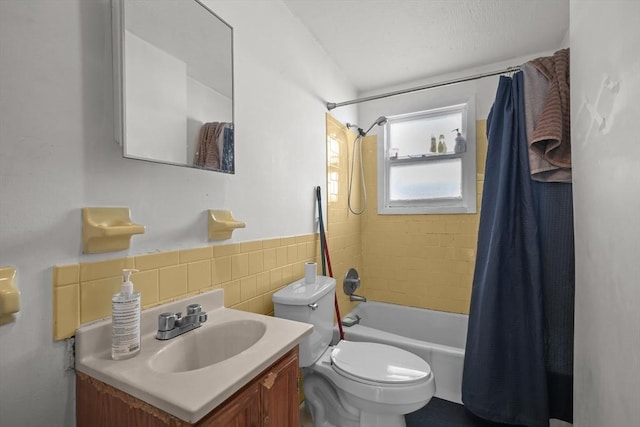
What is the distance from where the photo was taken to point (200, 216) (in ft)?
3.47

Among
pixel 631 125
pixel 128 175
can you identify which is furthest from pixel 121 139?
pixel 631 125

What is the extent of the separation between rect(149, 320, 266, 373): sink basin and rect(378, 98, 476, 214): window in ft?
6.21

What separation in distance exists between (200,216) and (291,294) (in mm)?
577

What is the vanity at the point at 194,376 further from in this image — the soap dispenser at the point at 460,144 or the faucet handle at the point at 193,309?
the soap dispenser at the point at 460,144

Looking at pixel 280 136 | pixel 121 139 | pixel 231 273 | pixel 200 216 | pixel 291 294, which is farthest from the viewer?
pixel 280 136

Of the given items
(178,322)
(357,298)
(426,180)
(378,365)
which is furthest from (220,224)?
(426,180)

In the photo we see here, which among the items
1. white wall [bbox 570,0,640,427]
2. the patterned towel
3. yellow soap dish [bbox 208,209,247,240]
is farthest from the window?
yellow soap dish [bbox 208,209,247,240]

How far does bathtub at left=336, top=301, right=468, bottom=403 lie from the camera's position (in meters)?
1.71

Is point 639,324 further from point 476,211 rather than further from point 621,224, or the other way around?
point 476,211

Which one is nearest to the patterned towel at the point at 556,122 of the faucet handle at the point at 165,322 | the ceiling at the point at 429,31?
the ceiling at the point at 429,31

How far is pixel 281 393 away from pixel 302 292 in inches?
22.7

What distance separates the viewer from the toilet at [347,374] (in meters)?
1.22

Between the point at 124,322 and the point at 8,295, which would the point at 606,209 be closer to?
the point at 124,322

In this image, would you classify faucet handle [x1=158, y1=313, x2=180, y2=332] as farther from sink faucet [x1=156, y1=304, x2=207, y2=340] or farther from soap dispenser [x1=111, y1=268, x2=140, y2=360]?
soap dispenser [x1=111, y1=268, x2=140, y2=360]
